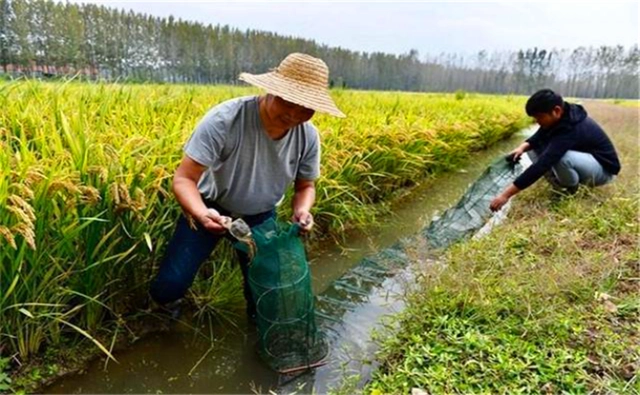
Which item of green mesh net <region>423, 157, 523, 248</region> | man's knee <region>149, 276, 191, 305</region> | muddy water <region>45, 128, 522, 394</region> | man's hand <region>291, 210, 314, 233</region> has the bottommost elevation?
muddy water <region>45, 128, 522, 394</region>

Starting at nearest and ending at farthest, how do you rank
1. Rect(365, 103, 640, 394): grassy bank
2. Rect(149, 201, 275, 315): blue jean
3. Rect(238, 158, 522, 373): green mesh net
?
Rect(365, 103, 640, 394): grassy bank < Rect(238, 158, 522, 373): green mesh net < Rect(149, 201, 275, 315): blue jean

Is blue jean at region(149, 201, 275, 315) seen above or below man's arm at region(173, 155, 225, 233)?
below

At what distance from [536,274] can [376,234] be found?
61.4 inches

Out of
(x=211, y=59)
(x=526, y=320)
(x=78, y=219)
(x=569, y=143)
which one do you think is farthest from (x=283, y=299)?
(x=211, y=59)

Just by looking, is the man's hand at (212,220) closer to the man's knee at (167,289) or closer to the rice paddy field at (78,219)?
the rice paddy field at (78,219)

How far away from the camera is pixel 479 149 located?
756 centimetres

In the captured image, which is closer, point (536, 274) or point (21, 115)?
point (536, 274)

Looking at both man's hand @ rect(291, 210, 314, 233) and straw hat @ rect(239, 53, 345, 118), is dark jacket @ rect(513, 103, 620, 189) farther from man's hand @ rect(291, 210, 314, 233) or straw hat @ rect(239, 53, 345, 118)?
straw hat @ rect(239, 53, 345, 118)

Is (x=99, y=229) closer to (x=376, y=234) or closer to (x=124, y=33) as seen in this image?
(x=376, y=234)

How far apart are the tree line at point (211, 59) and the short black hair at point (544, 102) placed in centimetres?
308

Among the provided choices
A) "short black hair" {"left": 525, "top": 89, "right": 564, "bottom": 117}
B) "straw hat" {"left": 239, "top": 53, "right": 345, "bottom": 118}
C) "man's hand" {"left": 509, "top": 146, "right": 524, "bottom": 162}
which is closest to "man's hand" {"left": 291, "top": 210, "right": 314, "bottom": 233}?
"straw hat" {"left": 239, "top": 53, "right": 345, "bottom": 118}

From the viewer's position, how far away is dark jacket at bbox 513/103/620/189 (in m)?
2.98

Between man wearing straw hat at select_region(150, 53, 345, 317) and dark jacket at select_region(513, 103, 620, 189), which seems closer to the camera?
man wearing straw hat at select_region(150, 53, 345, 317)

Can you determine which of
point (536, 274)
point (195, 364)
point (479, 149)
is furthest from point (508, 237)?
point (479, 149)
